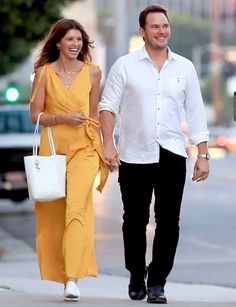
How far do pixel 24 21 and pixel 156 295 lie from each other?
11976mm

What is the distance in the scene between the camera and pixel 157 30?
9.09 metres

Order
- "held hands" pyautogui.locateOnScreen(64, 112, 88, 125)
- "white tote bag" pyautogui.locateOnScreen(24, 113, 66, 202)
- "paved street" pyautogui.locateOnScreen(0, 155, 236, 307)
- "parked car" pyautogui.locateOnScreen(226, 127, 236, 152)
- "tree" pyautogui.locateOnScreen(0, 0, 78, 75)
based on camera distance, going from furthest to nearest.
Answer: "parked car" pyautogui.locateOnScreen(226, 127, 236, 152) < "tree" pyautogui.locateOnScreen(0, 0, 78, 75) < "paved street" pyautogui.locateOnScreen(0, 155, 236, 307) < "held hands" pyautogui.locateOnScreen(64, 112, 88, 125) < "white tote bag" pyautogui.locateOnScreen(24, 113, 66, 202)

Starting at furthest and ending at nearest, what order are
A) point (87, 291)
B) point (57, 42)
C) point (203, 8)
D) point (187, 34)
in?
point (203, 8) → point (187, 34) → point (87, 291) → point (57, 42)

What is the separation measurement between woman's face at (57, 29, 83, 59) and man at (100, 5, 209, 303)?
0.30m

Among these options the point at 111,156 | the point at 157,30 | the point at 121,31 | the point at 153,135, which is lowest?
the point at 121,31

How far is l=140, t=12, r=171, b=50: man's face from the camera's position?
9094 millimetres

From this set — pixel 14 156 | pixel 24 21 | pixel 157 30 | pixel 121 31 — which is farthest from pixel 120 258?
pixel 121 31

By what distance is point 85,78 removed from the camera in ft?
30.5

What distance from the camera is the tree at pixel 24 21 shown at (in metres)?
19.8

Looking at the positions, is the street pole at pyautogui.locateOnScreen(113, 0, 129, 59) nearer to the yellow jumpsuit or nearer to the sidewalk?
the sidewalk

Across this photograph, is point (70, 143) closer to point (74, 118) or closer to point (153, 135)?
point (74, 118)

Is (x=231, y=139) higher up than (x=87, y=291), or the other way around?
(x=87, y=291)

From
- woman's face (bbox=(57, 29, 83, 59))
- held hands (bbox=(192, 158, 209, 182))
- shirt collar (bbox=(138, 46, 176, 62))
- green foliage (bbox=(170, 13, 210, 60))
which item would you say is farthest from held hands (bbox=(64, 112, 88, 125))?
green foliage (bbox=(170, 13, 210, 60))

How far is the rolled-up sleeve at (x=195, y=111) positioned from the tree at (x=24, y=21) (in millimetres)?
10072
